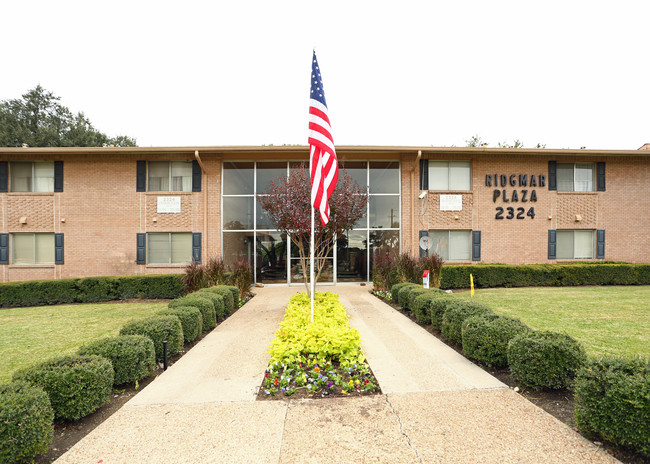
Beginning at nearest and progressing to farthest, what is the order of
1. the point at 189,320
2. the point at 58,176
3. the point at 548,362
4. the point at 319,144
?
the point at 548,362 < the point at 319,144 < the point at 189,320 < the point at 58,176

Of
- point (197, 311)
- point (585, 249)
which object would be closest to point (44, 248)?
point (197, 311)

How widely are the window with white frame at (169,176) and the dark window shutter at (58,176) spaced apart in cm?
333

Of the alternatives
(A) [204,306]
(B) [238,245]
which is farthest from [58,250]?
(A) [204,306]

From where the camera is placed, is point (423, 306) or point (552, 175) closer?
point (423, 306)

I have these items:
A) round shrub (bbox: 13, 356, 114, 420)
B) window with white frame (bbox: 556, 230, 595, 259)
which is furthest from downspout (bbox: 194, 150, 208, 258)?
window with white frame (bbox: 556, 230, 595, 259)

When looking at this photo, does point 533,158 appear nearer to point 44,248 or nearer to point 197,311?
point 197,311

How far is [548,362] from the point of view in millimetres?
3262

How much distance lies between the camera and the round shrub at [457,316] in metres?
4.75

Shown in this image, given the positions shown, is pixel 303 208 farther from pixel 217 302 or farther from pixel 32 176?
pixel 32 176

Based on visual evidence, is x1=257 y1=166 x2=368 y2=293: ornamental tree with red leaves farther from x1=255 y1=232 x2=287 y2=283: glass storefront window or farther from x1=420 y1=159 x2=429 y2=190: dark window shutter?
x1=420 y1=159 x2=429 y2=190: dark window shutter

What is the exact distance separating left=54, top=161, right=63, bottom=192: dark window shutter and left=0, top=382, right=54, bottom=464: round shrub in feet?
42.3

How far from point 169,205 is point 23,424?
11301 mm

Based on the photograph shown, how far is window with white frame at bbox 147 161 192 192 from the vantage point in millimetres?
12578

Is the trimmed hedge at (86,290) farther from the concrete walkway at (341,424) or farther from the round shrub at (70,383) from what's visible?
the round shrub at (70,383)
